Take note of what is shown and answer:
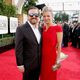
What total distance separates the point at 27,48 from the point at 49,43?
0.27 m

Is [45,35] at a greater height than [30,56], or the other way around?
[45,35]

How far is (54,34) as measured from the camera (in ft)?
9.40

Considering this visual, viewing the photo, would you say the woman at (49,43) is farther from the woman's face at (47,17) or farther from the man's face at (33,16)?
the man's face at (33,16)

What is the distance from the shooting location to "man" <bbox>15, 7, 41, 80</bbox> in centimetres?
274

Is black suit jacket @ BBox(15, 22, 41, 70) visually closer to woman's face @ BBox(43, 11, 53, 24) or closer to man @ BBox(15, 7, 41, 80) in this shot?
man @ BBox(15, 7, 41, 80)

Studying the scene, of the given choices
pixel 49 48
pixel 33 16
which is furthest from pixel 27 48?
pixel 33 16

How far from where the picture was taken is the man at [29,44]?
8.98 feet

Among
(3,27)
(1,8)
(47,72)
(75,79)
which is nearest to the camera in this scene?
(47,72)

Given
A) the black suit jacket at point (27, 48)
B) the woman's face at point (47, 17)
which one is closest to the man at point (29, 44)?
the black suit jacket at point (27, 48)

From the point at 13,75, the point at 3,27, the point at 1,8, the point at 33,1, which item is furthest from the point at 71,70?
the point at 33,1

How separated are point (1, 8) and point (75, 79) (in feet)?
23.7

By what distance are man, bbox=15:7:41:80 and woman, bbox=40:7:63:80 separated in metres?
0.08

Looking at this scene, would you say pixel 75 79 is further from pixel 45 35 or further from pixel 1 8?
pixel 1 8

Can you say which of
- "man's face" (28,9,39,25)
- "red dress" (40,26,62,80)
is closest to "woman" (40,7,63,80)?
"red dress" (40,26,62,80)
